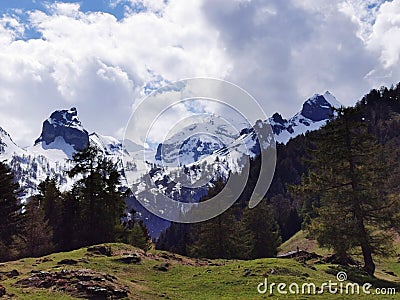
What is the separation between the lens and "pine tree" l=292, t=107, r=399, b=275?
1428 inches

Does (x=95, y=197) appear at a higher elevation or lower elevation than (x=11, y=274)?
higher

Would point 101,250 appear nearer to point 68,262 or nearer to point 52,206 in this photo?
point 68,262

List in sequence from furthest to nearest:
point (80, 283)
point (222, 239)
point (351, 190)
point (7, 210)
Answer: point (222, 239), point (7, 210), point (351, 190), point (80, 283)

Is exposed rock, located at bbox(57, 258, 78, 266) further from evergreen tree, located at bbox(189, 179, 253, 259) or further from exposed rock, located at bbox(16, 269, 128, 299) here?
evergreen tree, located at bbox(189, 179, 253, 259)

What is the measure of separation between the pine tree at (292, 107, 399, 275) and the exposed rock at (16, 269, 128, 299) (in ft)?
67.9

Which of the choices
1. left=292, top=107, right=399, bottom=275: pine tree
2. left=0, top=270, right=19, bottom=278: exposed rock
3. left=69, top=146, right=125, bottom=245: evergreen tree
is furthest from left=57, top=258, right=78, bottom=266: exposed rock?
left=69, top=146, right=125, bottom=245: evergreen tree

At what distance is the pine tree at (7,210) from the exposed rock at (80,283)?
29.2m

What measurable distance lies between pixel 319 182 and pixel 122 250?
20.4 meters

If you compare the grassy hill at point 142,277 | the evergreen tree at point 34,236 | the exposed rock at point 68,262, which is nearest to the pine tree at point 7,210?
the evergreen tree at point 34,236

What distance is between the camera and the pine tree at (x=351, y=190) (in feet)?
119

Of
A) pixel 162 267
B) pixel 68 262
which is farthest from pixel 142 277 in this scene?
pixel 68 262

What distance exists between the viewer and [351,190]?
3712cm

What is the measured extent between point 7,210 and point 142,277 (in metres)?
30.0

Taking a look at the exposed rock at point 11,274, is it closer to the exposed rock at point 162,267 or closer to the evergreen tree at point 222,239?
the exposed rock at point 162,267
